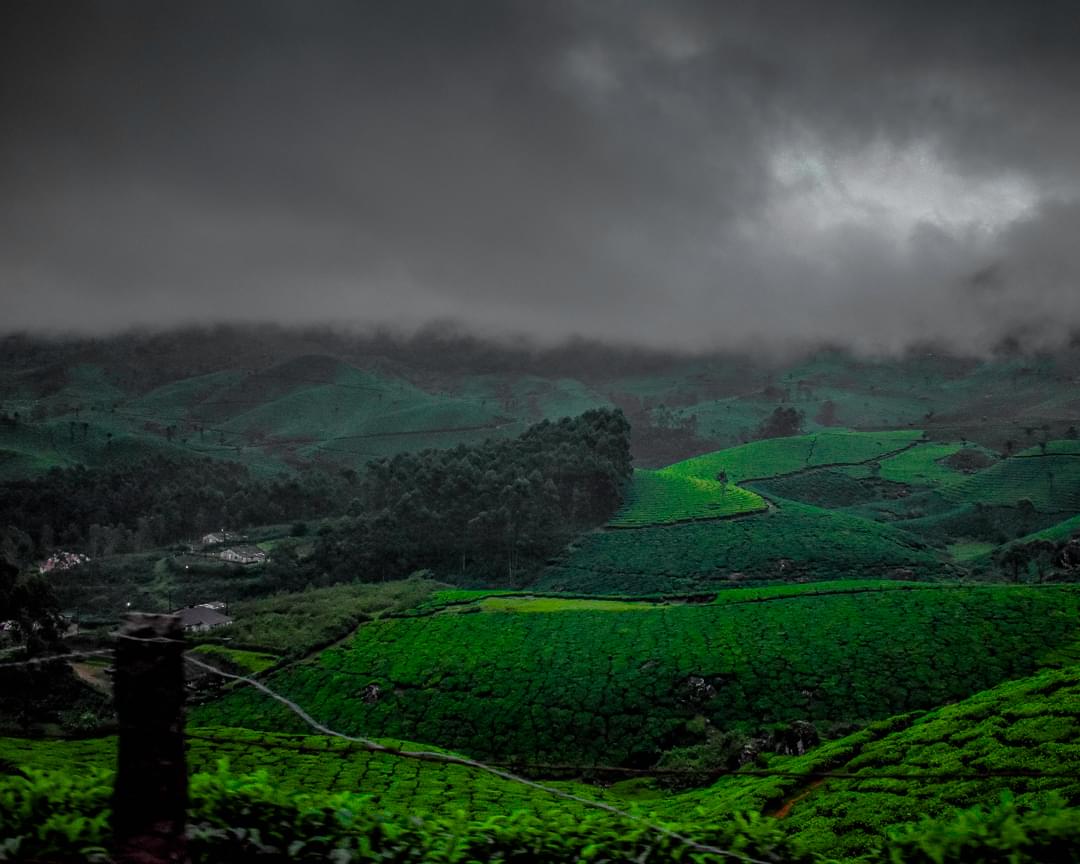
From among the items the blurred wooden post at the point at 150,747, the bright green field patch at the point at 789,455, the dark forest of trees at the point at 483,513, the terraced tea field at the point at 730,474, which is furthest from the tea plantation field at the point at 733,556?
the blurred wooden post at the point at 150,747

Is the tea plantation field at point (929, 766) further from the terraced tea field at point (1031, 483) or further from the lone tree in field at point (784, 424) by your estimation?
the lone tree in field at point (784, 424)

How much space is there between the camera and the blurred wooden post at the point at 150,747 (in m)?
5.18

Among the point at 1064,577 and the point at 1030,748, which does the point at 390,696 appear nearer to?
the point at 1030,748

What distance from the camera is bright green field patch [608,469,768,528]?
96.8 m

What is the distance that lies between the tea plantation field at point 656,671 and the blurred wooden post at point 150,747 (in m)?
35.6

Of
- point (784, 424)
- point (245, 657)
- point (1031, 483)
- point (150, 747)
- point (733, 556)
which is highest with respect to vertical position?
point (784, 424)

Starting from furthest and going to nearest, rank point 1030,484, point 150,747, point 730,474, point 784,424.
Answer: point 784,424, point 730,474, point 1030,484, point 150,747

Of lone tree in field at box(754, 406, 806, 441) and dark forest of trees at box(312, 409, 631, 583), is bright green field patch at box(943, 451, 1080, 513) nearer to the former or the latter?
lone tree in field at box(754, 406, 806, 441)

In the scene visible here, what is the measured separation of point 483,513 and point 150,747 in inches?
Answer: 3503

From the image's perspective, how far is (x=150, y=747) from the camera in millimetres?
5250

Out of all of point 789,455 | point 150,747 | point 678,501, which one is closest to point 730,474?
point 789,455

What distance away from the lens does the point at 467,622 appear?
5809cm

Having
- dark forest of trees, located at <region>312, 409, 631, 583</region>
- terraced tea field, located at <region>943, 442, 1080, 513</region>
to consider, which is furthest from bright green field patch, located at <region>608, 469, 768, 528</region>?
terraced tea field, located at <region>943, 442, 1080, 513</region>

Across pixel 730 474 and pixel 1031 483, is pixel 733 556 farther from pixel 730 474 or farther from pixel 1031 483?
pixel 1031 483
